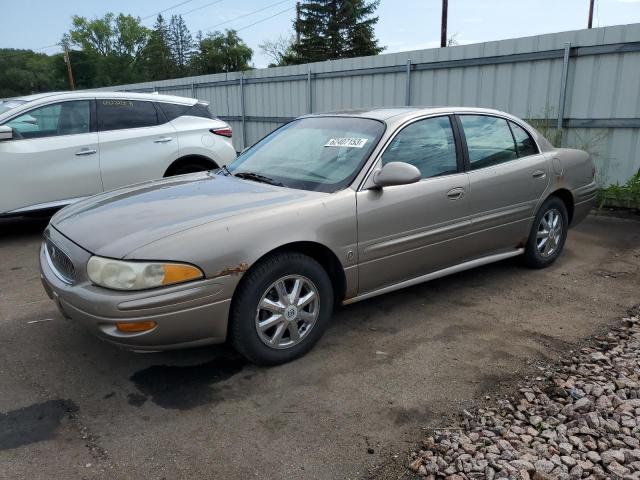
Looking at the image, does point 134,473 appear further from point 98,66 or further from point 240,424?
point 98,66

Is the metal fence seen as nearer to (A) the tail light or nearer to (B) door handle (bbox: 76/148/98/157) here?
(A) the tail light

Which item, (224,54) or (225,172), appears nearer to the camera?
(225,172)

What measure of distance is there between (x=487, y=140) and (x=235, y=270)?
2.64 meters

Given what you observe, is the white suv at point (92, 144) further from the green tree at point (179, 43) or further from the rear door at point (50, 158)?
the green tree at point (179, 43)

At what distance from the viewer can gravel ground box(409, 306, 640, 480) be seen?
92.4 inches

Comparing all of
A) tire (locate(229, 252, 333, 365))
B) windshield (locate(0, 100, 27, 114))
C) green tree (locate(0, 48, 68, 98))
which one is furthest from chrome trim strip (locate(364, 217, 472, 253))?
green tree (locate(0, 48, 68, 98))

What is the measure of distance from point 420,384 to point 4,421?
226 centimetres

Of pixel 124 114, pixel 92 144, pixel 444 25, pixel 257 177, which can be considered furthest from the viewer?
pixel 444 25

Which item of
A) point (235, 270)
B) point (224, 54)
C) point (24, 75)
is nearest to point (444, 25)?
point (235, 270)

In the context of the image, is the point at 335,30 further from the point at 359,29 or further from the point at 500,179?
the point at 500,179

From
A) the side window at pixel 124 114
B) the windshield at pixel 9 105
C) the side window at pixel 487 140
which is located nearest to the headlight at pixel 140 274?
the side window at pixel 487 140

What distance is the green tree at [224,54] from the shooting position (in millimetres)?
67812

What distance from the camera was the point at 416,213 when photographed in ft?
12.4

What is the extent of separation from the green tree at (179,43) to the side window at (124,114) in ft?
256
